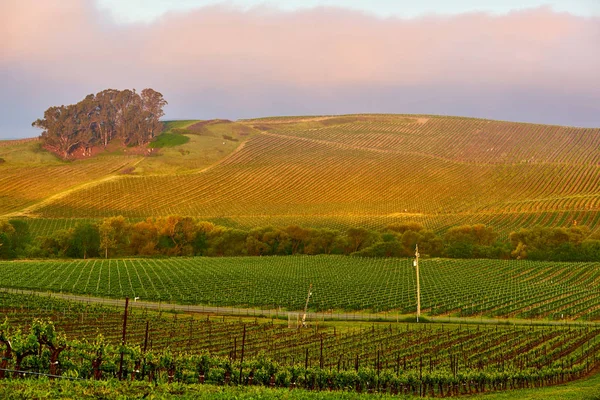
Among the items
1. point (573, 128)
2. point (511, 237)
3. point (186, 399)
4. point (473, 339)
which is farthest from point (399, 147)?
point (186, 399)

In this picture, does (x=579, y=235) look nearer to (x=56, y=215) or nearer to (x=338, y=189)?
(x=338, y=189)

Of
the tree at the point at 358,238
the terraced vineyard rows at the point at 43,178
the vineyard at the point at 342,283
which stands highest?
the terraced vineyard rows at the point at 43,178

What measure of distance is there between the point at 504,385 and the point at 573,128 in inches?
7006

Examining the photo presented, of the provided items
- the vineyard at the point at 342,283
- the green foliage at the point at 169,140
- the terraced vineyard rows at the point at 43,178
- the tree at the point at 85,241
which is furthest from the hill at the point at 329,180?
the vineyard at the point at 342,283

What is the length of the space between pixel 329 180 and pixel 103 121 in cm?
6604

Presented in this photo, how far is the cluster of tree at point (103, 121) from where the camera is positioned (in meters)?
168

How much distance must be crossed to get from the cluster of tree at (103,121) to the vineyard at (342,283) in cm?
7883

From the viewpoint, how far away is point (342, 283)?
3073 inches

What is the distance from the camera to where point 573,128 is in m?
192

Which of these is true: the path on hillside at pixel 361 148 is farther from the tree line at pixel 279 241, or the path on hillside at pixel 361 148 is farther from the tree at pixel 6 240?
the tree at pixel 6 240

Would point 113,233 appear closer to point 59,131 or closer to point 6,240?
point 6,240

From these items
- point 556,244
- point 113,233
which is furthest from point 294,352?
A: point 113,233

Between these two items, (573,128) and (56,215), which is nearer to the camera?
(56,215)

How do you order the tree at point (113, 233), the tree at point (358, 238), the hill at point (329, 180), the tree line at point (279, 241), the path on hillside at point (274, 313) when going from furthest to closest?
the hill at point (329, 180) → the tree at point (358, 238) → the tree at point (113, 233) → the tree line at point (279, 241) → the path on hillside at point (274, 313)
